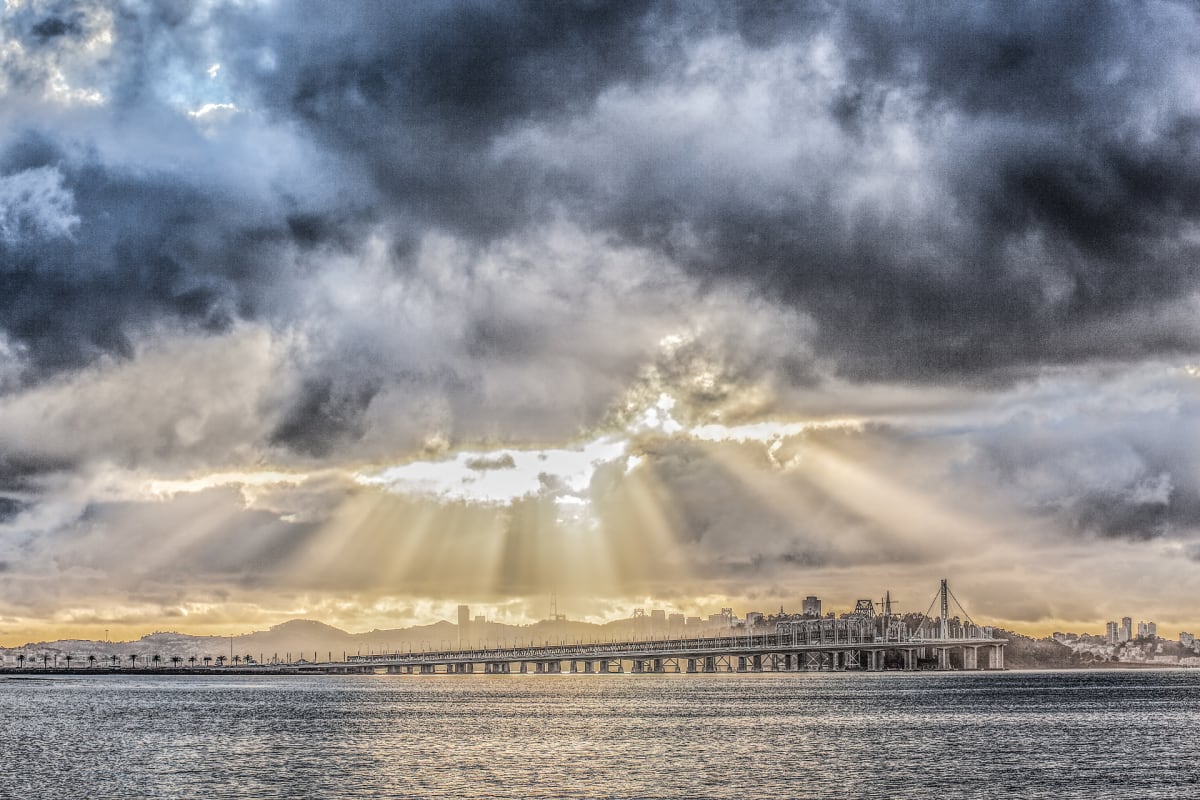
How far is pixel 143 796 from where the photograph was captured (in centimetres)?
7819

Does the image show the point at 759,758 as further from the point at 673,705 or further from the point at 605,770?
the point at 673,705

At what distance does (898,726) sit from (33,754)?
7572 centimetres

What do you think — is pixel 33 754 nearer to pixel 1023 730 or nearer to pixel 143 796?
pixel 143 796

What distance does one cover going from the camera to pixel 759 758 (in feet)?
314

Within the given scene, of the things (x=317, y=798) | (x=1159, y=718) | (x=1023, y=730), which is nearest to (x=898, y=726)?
(x=1023, y=730)

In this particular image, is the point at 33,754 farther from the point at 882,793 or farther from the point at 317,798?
the point at 882,793

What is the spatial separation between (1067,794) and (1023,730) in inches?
2057

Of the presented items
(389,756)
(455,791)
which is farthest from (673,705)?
(455,791)

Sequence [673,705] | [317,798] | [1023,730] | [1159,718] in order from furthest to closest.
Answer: [673,705], [1159,718], [1023,730], [317,798]

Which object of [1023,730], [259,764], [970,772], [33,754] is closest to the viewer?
[970,772]

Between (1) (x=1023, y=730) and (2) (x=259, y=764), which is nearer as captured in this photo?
(2) (x=259, y=764)

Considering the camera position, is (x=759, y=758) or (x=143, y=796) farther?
(x=759, y=758)

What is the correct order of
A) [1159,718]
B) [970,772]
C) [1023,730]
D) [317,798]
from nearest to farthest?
[317,798], [970,772], [1023,730], [1159,718]

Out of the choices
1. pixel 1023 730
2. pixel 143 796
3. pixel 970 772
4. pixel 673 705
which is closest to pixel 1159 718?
pixel 1023 730
